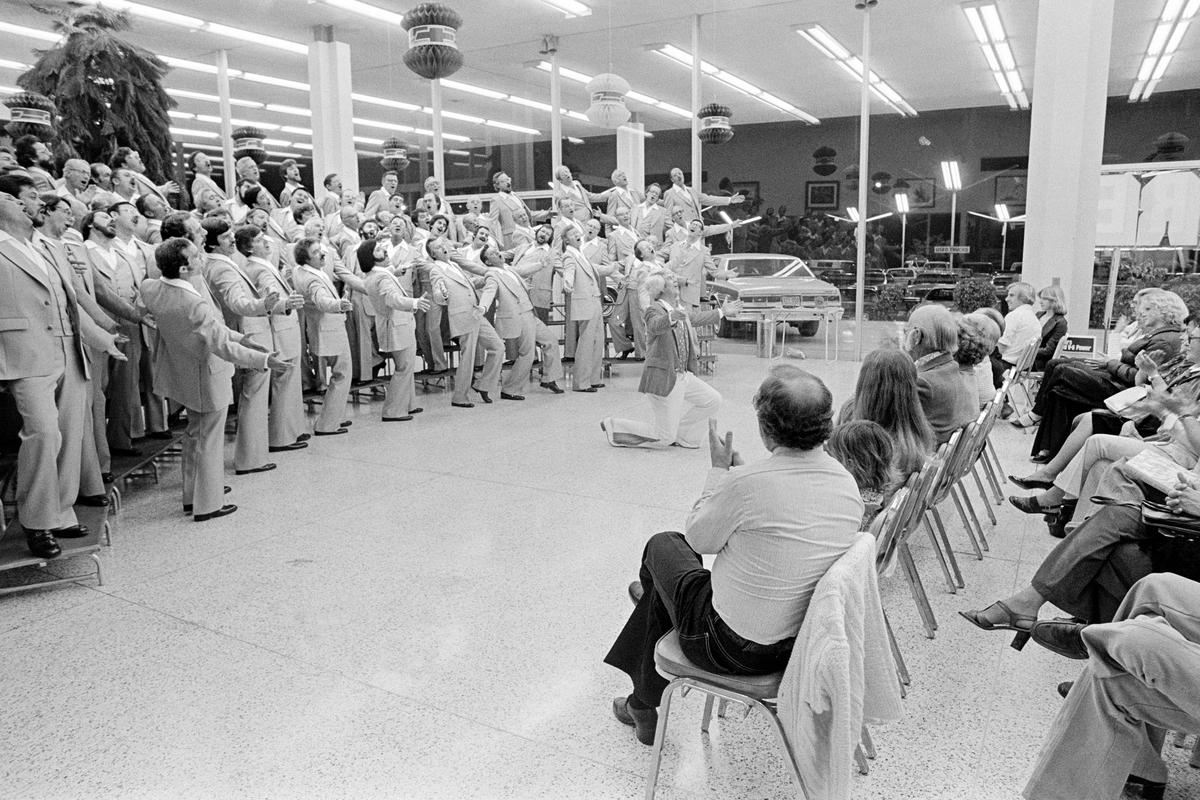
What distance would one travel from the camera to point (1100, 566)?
2.59 metres

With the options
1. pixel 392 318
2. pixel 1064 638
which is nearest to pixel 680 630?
pixel 1064 638

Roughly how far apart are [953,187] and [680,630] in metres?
12.1

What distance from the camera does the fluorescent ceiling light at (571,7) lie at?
35.9 ft

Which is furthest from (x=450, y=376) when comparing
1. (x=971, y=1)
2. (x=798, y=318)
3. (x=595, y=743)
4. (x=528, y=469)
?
(x=971, y=1)

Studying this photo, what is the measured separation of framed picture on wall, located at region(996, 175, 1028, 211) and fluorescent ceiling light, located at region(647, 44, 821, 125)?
2976mm

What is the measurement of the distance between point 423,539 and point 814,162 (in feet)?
35.9

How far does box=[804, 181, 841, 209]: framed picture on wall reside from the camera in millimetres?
12797

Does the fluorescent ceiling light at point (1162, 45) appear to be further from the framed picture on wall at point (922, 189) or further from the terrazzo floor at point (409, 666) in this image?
the terrazzo floor at point (409, 666)

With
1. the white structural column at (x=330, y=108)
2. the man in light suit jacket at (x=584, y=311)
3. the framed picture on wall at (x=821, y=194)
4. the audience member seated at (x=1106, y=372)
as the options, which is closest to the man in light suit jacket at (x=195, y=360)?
the man in light suit jacket at (x=584, y=311)

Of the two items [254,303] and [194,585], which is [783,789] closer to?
[194,585]

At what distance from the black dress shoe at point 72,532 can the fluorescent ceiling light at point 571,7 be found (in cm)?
917

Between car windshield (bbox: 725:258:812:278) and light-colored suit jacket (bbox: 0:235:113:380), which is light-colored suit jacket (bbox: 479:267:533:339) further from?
car windshield (bbox: 725:258:812:278)

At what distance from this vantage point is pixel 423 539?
4.22 metres

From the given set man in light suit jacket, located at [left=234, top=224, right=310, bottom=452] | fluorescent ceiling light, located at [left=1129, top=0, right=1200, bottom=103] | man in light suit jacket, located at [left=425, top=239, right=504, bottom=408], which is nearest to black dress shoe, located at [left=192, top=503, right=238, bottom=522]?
man in light suit jacket, located at [left=234, top=224, right=310, bottom=452]
